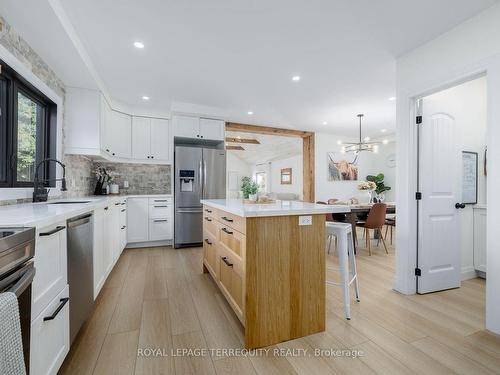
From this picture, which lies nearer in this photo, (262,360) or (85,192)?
(262,360)

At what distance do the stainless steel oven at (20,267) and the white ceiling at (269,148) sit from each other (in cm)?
722

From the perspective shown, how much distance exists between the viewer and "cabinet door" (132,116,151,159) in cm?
433

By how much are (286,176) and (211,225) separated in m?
6.87

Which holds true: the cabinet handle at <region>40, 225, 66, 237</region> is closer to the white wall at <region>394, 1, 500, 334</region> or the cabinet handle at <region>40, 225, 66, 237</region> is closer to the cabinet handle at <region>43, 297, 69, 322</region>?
the cabinet handle at <region>43, 297, 69, 322</region>

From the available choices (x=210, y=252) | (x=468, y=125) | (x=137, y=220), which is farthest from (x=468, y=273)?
(x=137, y=220)

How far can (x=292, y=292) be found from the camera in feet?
5.47

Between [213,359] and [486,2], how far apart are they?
3.25 m

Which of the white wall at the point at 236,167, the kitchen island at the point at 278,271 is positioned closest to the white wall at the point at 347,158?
the kitchen island at the point at 278,271

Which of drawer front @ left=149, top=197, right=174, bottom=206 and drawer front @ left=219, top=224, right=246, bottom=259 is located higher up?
drawer front @ left=149, top=197, right=174, bottom=206

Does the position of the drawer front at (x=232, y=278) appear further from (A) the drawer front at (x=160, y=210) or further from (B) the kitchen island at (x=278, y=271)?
(A) the drawer front at (x=160, y=210)

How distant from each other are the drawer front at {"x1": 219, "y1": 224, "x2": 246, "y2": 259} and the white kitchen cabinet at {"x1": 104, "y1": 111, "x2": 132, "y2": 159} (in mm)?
2728

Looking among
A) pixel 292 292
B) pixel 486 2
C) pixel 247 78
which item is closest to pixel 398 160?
A: pixel 486 2

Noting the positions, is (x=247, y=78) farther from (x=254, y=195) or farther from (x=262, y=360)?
(x=262, y=360)

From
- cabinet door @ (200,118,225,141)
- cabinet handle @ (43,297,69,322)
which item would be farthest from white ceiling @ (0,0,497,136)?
cabinet handle @ (43,297,69,322)
